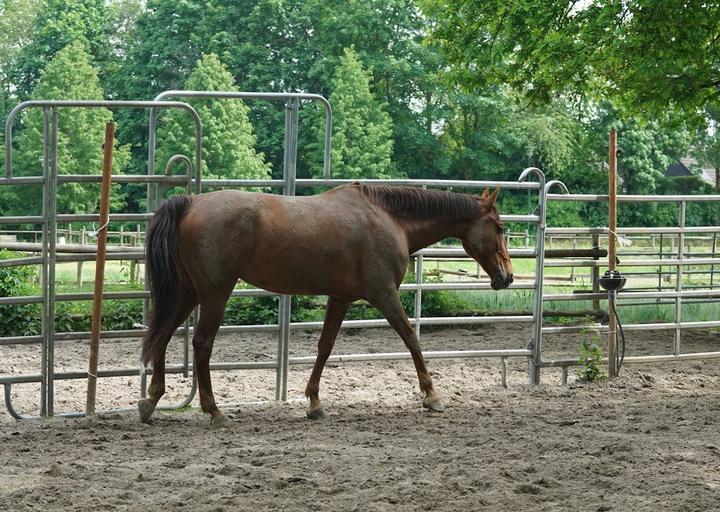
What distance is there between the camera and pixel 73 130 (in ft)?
120

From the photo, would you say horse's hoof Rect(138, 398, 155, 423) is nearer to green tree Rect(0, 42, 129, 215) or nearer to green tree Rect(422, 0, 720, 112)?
green tree Rect(422, 0, 720, 112)

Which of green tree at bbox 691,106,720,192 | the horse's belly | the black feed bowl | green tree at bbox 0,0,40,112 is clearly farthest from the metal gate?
green tree at bbox 691,106,720,192

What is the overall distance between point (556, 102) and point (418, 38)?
660cm

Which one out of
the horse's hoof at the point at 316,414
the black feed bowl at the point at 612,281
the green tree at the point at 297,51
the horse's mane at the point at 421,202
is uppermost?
the green tree at the point at 297,51

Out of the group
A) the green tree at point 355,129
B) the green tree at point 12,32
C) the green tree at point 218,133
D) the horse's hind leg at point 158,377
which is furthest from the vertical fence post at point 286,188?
the green tree at point 12,32

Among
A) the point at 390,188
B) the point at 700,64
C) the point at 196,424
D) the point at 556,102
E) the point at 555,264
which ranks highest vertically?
the point at 556,102

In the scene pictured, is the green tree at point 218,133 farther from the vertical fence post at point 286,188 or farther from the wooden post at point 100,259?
the wooden post at point 100,259

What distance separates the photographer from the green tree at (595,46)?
11.6 m

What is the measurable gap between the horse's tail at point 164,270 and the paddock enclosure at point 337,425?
0.45 metres

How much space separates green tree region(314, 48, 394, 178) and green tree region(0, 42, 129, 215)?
7.87 metres

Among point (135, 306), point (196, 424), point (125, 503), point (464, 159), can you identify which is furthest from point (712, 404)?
point (464, 159)

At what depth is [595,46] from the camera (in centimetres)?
1265

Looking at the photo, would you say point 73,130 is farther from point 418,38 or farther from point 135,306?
point 135,306

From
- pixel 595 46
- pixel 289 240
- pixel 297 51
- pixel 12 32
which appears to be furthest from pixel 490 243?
pixel 12 32
